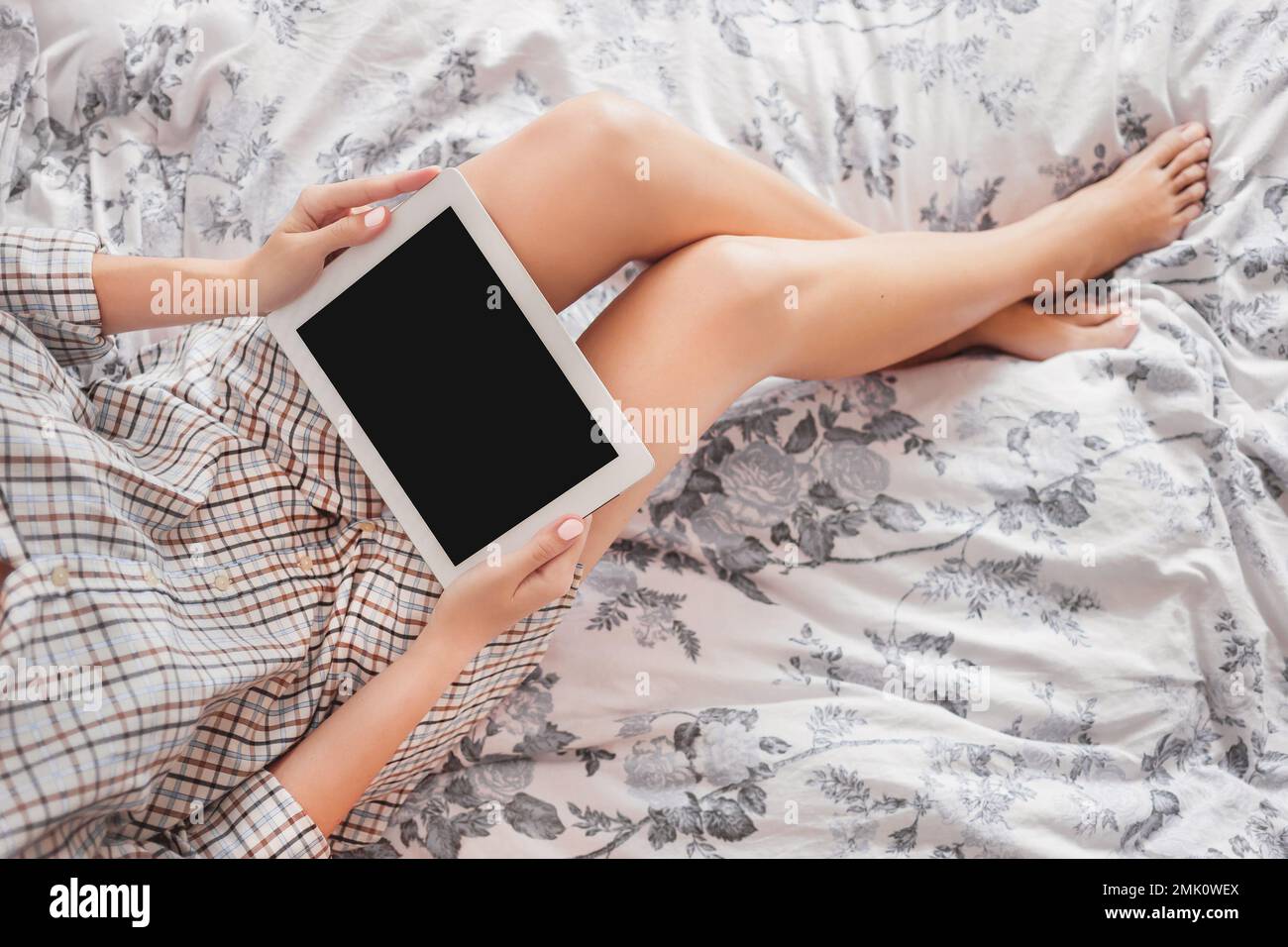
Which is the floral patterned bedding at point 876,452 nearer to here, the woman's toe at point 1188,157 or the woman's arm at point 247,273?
the woman's toe at point 1188,157

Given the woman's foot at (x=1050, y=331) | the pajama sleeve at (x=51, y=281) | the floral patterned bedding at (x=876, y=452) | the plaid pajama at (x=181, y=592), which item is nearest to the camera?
the plaid pajama at (x=181, y=592)

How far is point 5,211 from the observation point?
100 centimetres

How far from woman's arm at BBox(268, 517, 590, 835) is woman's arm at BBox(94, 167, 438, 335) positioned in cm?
28

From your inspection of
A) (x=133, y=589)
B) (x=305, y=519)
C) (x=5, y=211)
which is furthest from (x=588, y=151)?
(x=5, y=211)

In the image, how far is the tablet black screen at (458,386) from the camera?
782mm

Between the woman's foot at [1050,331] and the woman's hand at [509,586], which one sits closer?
Answer: the woman's hand at [509,586]

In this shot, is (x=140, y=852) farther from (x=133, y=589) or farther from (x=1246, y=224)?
(x=1246, y=224)

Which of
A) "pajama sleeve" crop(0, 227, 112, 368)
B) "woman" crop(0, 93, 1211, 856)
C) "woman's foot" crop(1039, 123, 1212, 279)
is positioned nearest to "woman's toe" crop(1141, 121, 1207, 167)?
"woman's foot" crop(1039, 123, 1212, 279)

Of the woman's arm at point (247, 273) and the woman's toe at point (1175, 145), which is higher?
the woman's arm at point (247, 273)

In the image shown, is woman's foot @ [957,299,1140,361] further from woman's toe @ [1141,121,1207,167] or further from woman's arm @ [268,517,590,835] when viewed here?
woman's arm @ [268,517,590,835]

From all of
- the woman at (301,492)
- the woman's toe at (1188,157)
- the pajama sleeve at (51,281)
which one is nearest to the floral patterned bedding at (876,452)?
the woman's toe at (1188,157)

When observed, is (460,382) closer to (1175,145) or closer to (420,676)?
(420,676)

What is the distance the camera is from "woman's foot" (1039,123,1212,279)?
1.02 meters
